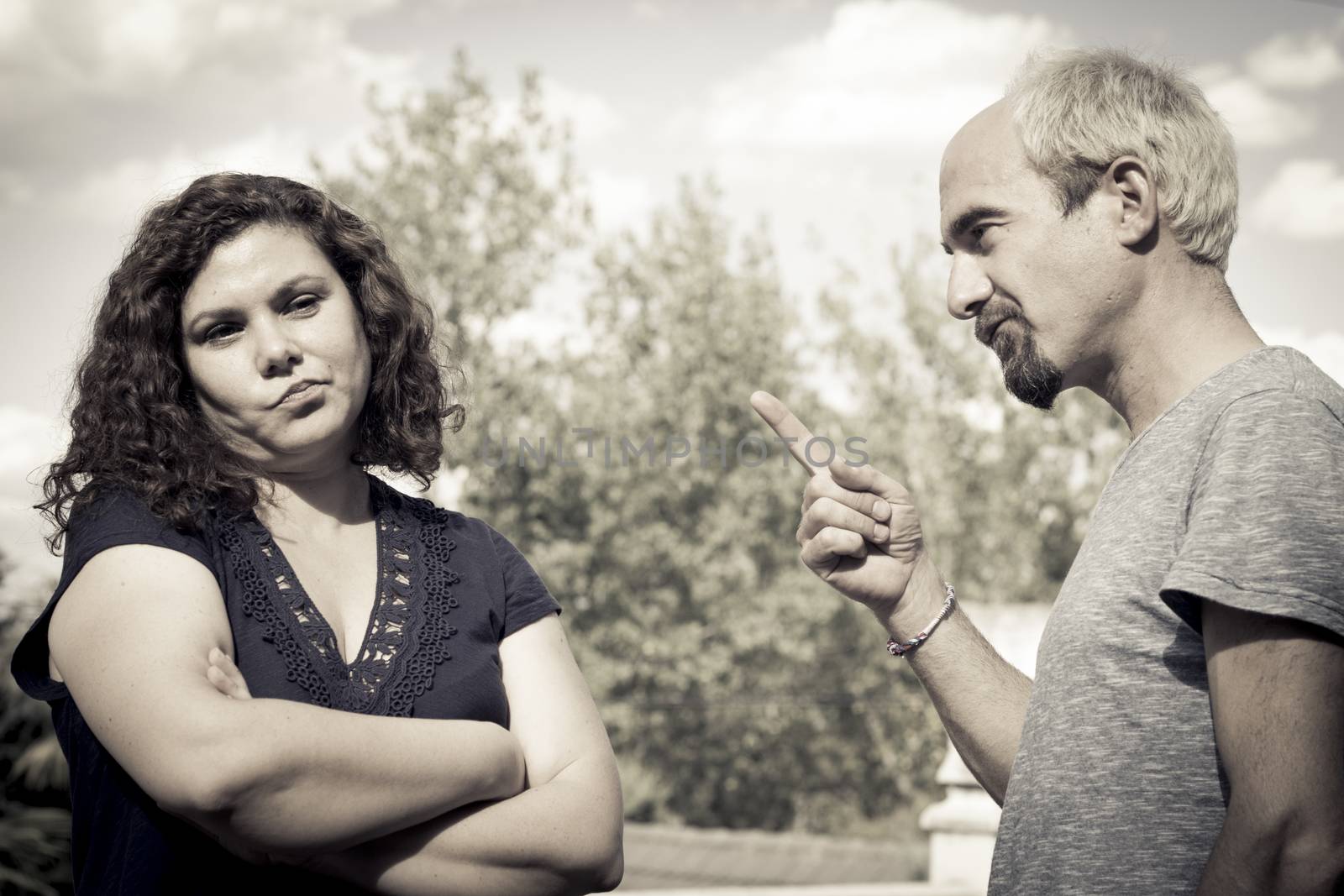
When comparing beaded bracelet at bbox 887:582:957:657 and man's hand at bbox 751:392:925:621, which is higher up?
man's hand at bbox 751:392:925:621

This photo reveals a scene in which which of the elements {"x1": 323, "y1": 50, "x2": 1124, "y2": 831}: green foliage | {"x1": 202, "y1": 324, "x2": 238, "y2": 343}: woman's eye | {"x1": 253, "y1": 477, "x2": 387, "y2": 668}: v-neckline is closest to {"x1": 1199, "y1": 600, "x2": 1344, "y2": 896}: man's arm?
{"x1": 253, "y1": 477, "x2": 387, "y2": 668}: v-neckline

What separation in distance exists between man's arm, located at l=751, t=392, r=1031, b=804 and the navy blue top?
0.54 metres

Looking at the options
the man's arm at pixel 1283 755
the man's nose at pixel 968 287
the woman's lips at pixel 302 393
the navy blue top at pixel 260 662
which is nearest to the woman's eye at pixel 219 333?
the woman's lips at pixel 302 393

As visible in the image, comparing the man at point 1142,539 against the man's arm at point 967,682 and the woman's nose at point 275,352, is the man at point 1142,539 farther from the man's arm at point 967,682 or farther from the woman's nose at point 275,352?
the woman's nose at point 275,352

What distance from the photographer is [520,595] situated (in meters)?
1.88

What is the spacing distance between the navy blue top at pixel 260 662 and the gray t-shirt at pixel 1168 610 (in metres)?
0.76

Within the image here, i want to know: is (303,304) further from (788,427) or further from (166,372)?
(788,427)

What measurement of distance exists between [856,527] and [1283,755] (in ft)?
2.75

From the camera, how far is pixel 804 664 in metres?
18.5

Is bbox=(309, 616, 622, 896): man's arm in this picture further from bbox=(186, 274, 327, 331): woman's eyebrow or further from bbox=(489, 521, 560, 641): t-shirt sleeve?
bbox=(186, 274, 327, 331): woman's eyebrow

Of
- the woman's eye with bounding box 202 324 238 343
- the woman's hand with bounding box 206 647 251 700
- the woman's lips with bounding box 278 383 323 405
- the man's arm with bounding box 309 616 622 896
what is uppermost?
the woman's eye with bounding box 202 324 238 343

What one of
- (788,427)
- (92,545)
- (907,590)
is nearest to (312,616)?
(92,545)

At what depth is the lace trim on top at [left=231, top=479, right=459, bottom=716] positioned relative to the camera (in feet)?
5.22

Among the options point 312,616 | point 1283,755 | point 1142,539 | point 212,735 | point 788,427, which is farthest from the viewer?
point 788,427
